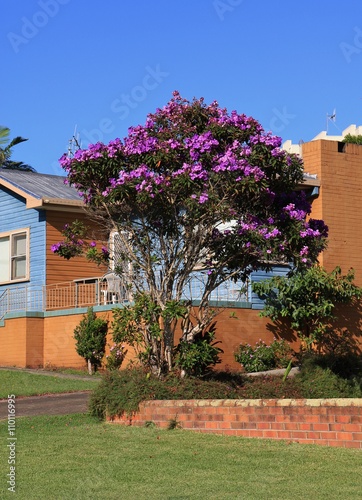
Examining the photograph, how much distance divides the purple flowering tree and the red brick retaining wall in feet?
6.23

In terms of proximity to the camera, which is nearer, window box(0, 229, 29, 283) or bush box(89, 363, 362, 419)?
bush box(89, 363, 362, 419)

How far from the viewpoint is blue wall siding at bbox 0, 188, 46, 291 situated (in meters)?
25.1

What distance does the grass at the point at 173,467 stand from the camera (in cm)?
812

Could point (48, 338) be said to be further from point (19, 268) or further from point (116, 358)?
point (19, 268)

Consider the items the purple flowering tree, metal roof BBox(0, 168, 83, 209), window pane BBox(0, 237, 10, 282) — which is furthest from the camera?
window pane BBox(0, 237, 10, 282)

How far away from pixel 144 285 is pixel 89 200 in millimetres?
1856

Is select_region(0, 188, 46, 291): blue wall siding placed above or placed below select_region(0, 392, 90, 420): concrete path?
above

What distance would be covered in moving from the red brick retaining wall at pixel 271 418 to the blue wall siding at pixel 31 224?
517 inches

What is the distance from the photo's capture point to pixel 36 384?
18.8 metres

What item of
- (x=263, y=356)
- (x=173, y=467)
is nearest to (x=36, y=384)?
(x=263, y=356)

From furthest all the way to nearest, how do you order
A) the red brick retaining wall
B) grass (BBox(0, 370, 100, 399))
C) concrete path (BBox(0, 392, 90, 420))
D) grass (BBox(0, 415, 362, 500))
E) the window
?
the window < grass (BBox(0, 370, 100, 399)) < concrete path (BBox(0, 392, 90, 420)) < the red brick retaining wall < grass (BBox(0, 415, 362, 500))

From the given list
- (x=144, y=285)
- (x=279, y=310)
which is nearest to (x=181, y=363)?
(x=144, y=285)
